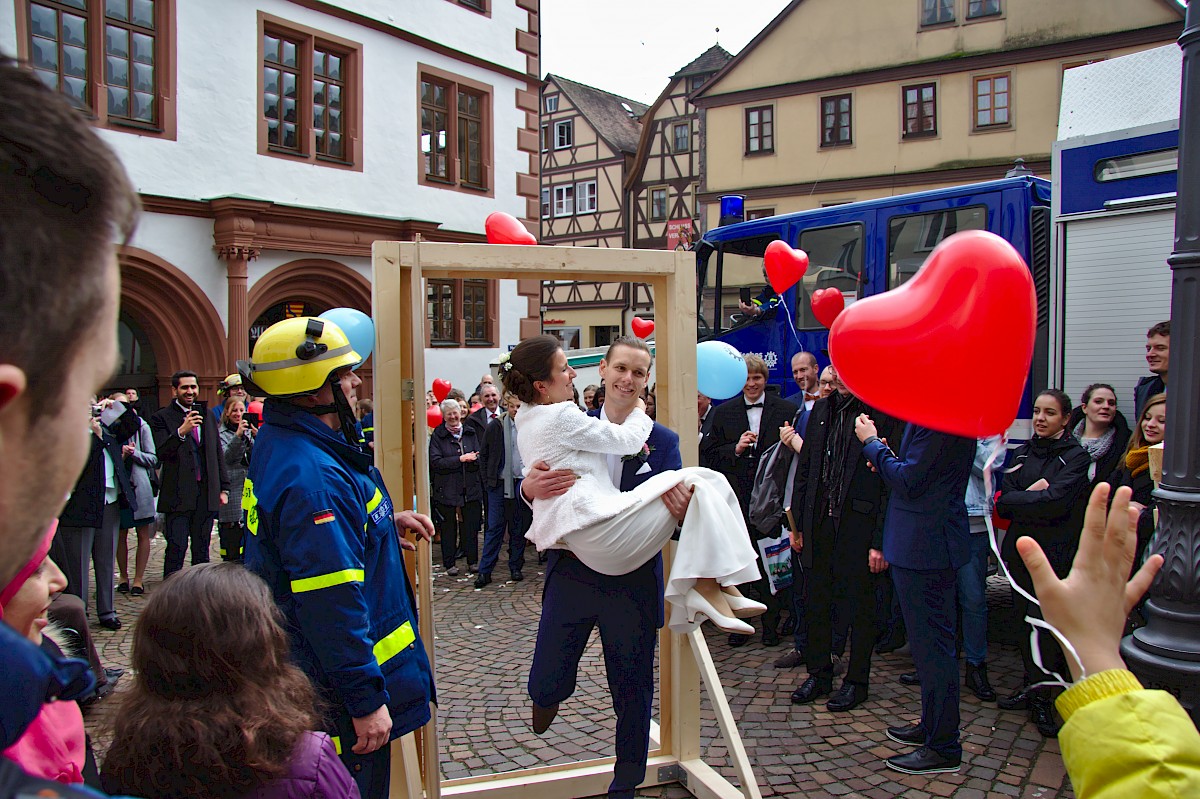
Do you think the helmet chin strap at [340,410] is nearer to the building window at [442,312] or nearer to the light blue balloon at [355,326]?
the light blue balloon at [355,326]

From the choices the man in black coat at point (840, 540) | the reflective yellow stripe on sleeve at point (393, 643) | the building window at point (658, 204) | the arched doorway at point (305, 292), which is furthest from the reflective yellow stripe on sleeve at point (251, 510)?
the building window at point (658, 204)

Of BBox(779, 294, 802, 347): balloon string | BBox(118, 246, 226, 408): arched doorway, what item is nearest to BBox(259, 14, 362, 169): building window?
BBox(118, 246, 226, 408): arched doorway

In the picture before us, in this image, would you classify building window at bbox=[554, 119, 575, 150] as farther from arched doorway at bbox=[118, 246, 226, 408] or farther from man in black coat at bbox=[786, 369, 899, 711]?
man in black coat at bbox=[786, 369, 899, 711]

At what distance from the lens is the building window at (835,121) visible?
2414 centimetres

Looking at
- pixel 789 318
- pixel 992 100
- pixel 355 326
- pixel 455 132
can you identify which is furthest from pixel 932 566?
pixel 992 100

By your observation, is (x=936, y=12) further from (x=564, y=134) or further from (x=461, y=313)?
(x=461, y=313)

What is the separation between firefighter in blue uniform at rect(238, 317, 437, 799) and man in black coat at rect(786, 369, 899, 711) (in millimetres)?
2962

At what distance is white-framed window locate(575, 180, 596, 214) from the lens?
1310 inches

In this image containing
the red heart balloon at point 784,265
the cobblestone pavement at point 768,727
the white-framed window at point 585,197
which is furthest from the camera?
the white-framed window at point 585,197

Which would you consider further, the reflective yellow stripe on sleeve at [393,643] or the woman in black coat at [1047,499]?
the woman in black coat at [1047,499]

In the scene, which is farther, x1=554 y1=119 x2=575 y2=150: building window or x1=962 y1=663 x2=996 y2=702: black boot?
x1=554 y1=119 x2=575 y2=150: building window

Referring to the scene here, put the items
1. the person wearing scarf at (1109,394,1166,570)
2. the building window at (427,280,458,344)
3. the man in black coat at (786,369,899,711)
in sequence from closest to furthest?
1. the person wearing scarf at (1109,394,1166,570)
2. the man in black coat at (786,369,899,711)
3. the building window at (427,280,458,344)

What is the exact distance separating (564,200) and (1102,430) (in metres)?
30.6

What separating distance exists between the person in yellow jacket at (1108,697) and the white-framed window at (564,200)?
33303 millimetres
